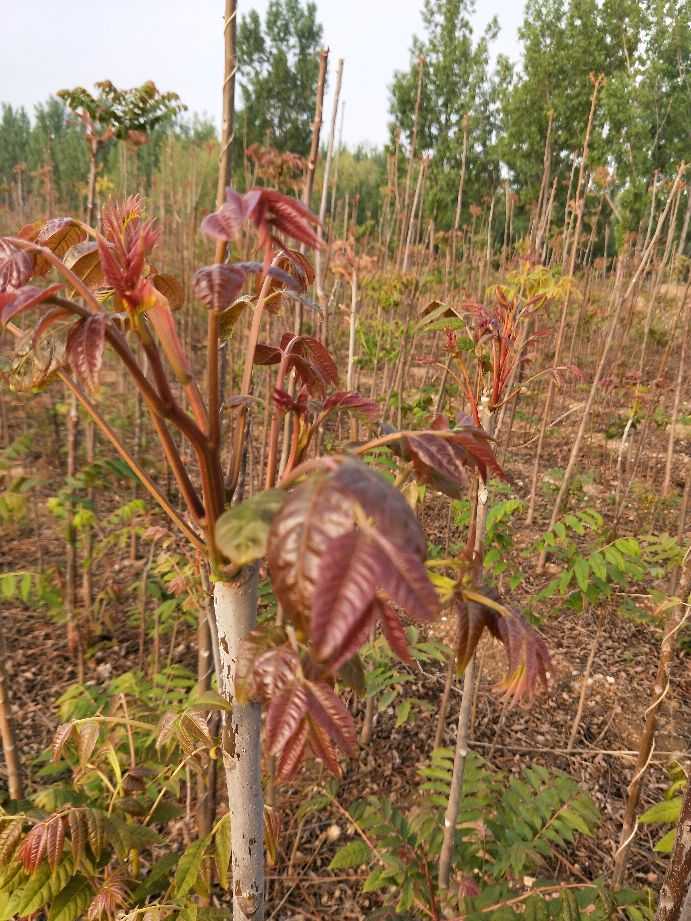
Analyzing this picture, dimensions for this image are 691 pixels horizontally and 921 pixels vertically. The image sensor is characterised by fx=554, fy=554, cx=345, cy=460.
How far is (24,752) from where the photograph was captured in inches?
77.0

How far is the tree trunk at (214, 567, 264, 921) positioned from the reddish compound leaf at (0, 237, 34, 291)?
0.35m

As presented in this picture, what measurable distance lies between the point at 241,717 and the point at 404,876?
0.80m

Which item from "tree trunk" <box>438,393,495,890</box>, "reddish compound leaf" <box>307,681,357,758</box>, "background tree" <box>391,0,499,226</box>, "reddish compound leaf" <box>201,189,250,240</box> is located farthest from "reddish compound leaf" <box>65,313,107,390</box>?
"background tree" <box>391,0,499,226</box>

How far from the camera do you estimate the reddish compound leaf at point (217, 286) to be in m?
0.49

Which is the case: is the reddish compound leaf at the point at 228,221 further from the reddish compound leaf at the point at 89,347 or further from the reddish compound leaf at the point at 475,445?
the reddish compound leaf at the point at 475,445

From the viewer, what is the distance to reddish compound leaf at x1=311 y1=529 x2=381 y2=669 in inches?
13.0

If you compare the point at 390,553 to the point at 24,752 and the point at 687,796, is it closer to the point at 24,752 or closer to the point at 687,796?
the point at 687,796

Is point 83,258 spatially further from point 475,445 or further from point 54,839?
point 54,839

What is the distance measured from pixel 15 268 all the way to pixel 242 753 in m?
0.56

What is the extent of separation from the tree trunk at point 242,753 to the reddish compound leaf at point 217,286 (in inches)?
10.7

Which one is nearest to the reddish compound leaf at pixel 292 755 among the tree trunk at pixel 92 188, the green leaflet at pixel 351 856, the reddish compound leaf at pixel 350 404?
the reddish compound leaf at pixel 350 404

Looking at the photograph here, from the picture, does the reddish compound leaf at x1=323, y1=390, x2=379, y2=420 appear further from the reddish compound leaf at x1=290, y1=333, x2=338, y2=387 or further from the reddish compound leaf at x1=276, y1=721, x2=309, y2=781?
the reddish compound leaf at x1=276, y1=721, x2=309, y2=781

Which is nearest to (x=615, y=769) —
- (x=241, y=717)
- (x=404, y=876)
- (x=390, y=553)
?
(x=404, y=876)

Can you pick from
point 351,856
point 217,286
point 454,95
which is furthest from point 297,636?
point 454,95
